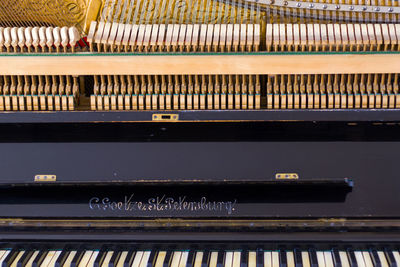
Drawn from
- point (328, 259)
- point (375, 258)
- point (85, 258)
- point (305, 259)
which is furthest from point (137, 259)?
point (375, 258)

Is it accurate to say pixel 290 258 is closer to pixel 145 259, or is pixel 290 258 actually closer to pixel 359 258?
pixel 359 258

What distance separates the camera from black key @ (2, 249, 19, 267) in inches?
79.8

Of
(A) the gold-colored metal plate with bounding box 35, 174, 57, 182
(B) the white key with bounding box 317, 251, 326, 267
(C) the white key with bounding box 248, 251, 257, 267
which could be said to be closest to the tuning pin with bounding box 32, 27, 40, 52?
(A) the gold-colored metal plate with bounding box 35, 174, 57, 182

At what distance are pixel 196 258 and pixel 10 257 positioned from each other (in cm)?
90

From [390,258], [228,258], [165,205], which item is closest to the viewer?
[390,258]

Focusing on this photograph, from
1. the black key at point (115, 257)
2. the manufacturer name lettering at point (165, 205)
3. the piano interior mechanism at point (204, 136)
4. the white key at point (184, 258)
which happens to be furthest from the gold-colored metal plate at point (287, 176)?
the black key at point (115, 257)

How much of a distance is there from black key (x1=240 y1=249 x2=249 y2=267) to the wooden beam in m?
0.87

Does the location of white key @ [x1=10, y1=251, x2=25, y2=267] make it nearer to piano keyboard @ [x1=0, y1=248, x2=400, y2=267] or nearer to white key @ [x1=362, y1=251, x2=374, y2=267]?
piano keyboard @ [x1=0, y1=248, x2=400, y2=267]

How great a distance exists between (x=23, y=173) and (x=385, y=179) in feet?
6.26

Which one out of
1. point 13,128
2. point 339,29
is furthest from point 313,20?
point 13,128

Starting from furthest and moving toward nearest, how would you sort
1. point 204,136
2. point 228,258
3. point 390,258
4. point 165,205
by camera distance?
point 204,136
point 165,205
point 228,258
point 390,258

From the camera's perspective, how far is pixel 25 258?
6.80 ft

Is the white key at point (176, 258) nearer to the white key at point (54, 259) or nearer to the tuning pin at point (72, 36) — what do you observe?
the white key at point (54, 259)

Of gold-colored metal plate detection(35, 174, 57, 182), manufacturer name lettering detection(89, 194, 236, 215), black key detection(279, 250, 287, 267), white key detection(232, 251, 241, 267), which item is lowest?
white key detection(232, 251, 241, 267)
